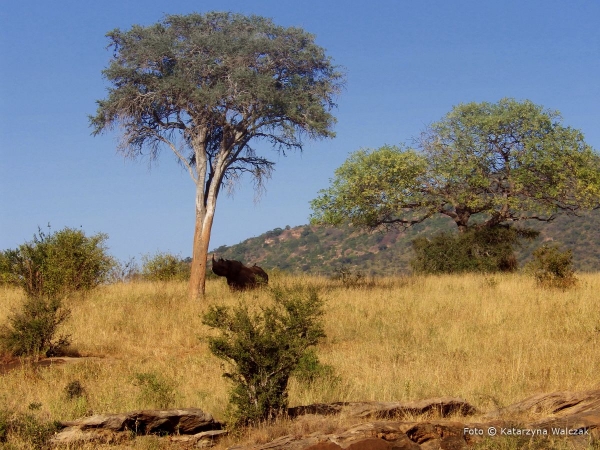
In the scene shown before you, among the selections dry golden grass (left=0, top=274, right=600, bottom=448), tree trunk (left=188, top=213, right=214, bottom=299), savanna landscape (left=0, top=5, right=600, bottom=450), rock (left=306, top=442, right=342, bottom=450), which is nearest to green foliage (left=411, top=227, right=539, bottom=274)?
savanna landscape (left=0, top=5, right=600, bottom=450)

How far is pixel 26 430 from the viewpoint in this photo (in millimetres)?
5508

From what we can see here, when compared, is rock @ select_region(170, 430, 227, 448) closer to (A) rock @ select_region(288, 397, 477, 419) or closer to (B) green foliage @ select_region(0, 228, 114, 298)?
(A) rock @ select_region(288, 397, 477, 419)

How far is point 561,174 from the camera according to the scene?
23406 millimetres

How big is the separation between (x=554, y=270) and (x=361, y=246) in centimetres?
4067

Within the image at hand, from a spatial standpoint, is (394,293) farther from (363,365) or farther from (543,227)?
(543,227)

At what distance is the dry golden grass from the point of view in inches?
300

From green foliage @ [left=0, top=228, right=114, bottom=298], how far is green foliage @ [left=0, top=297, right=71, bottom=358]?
598 cm

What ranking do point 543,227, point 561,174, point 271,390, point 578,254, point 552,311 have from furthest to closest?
point 543,227 < point 578,254 < point 561,174 < point 552,311 < point 271,390

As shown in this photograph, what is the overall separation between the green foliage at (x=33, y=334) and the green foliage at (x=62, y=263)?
598 centimetres

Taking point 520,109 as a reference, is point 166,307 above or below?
below

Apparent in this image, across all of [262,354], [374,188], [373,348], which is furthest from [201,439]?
[374,188]

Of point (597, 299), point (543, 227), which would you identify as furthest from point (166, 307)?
point (543, 227)

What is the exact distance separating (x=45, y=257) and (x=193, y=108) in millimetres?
6289

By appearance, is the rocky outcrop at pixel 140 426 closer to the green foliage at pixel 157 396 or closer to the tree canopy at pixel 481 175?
the green foliage at pixel 157 396
